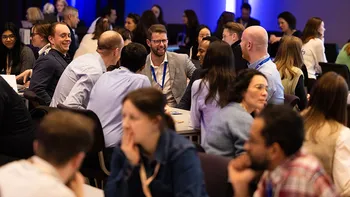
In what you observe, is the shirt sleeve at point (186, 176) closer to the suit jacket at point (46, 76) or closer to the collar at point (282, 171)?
the collar at point (282, 171)

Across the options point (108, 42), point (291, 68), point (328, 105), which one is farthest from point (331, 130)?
point (291, 68)

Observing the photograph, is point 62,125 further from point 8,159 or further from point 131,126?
point 8,159

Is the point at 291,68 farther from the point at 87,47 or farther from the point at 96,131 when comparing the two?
the point at 87,47

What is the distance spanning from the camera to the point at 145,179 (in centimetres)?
312

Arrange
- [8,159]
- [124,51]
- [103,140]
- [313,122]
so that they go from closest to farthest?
1. [313,122]
2. [8,159]
3. [103,140]
4. [124,51]

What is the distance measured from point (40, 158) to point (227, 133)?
1557 mm

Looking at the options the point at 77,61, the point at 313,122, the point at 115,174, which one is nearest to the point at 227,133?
the point at 313,122

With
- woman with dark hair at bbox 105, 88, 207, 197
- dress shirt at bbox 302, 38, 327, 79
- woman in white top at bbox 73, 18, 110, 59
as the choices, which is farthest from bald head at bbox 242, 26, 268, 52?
woman in white top at bbox 73, 18, 110, 59

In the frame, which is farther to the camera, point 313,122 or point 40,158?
point 313,122

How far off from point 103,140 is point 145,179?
5.83 ft

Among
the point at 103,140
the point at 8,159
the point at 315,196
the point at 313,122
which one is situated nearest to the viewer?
the point at 315,196

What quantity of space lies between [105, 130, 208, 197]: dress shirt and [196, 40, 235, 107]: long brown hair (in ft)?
6.36

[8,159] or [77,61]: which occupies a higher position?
[77,61]

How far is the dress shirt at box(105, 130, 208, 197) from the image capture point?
3053 mm
